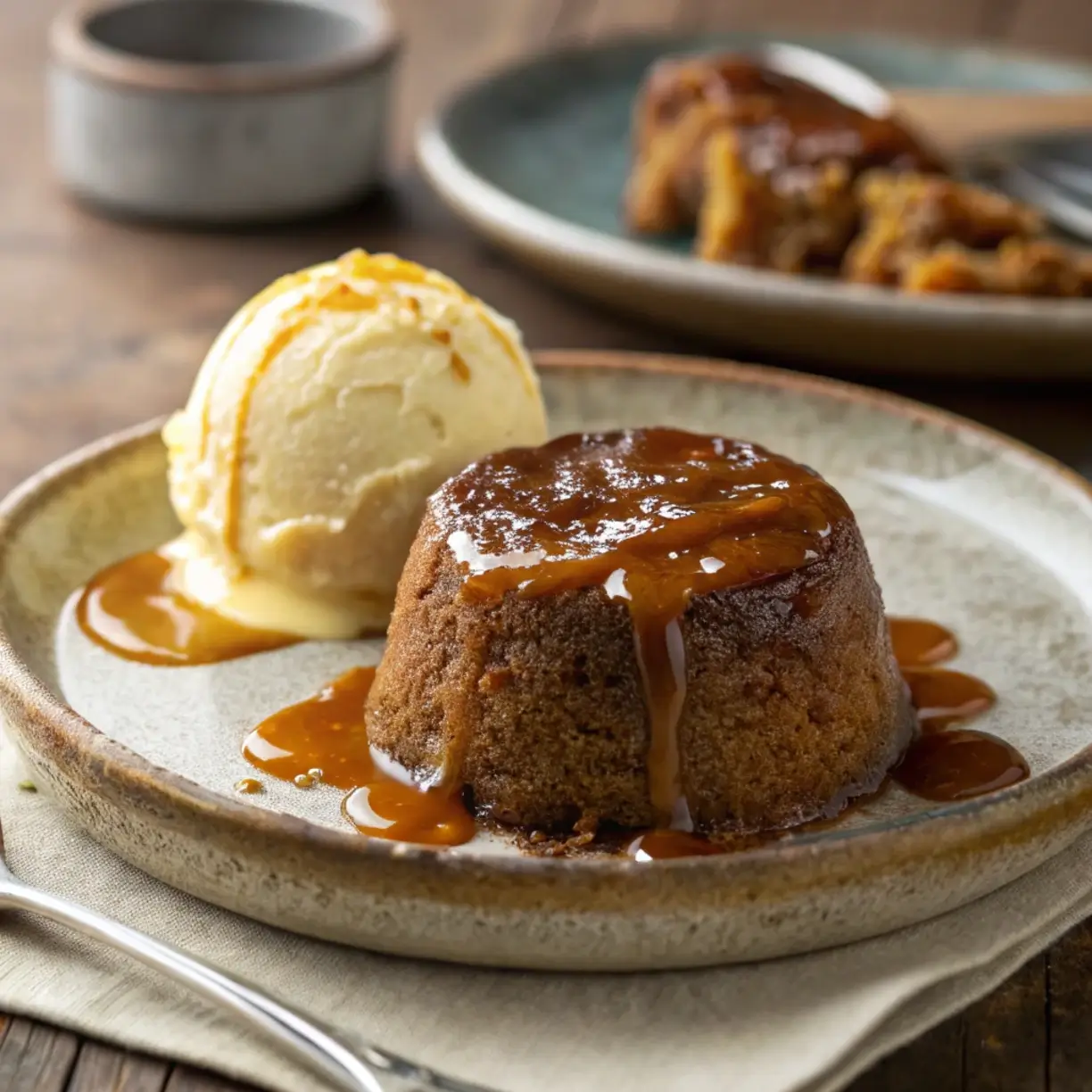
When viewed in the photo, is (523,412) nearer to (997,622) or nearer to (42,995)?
(997,622)

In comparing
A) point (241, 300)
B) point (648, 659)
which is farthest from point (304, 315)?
point (241, 300)

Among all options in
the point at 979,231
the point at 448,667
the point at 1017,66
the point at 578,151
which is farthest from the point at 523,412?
the point at 1017,66

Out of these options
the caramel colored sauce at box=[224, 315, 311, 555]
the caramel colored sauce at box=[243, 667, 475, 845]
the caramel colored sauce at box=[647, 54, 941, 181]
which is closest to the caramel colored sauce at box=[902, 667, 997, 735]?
the caramel colored sauce at box=[243, 667, 475, 845]

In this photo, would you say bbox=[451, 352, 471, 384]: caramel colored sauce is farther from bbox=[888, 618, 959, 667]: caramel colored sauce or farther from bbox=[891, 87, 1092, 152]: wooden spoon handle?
bbox=[891, 87, 1092, 152]: wooden spoon handle

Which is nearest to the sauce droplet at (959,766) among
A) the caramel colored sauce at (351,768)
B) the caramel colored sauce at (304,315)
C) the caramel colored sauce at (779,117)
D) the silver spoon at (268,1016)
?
the caramel colored sauce at (351,768)

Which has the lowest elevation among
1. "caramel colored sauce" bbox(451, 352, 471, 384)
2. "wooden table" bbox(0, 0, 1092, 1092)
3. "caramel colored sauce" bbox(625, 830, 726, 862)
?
"wooden table" bbox(0, 0, 1092, 1092)

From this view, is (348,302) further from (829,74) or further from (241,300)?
(829,74)

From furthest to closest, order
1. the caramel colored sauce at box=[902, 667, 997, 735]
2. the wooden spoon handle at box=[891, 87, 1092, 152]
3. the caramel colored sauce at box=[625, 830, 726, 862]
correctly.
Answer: the wooden spoon handle at box=[891, 87, 1092, 152] → the caramel colored sauce at box=[902, 667, 997, 735] → the caramel colored sauce at box=[625, 830, 726, 862]
